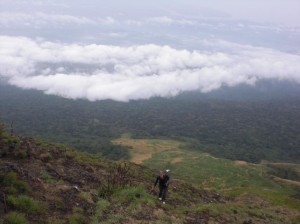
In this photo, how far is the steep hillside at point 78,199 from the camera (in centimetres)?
1534

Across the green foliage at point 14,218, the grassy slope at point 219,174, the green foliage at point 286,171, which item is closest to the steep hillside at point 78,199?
the green foliage at point 14,218

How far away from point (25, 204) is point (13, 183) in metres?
2.22

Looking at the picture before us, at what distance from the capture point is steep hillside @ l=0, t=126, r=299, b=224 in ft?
50.3

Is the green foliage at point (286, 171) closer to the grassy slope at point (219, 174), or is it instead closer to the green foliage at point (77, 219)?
the grassy slope at point (219, 174)

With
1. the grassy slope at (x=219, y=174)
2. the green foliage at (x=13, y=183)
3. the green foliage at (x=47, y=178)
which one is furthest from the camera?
the grassy slope at (x=219, y=174)

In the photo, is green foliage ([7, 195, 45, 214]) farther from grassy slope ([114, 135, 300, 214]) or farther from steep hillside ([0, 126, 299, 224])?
grassy slope ([114, 135, 300, 214])

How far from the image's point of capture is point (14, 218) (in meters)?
13.2

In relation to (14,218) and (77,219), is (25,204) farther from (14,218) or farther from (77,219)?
(77,219)

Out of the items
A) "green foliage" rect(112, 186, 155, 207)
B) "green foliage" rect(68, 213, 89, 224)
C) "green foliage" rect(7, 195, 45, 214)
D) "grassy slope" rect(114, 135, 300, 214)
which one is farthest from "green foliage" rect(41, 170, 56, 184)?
"grassy slope" rect(114, 135, 300, 214)

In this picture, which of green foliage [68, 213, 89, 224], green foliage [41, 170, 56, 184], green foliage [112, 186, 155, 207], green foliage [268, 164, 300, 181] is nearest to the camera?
green foliage [68, 213, 89, 224]

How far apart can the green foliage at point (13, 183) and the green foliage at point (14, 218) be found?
118 inches

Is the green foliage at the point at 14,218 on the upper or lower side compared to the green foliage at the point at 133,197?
upper

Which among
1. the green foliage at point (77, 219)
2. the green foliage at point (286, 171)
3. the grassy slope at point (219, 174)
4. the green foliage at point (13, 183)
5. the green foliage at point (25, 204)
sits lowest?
the green foliage at point (286, 171)

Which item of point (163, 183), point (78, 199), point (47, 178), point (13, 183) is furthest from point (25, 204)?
point (163, 183)
